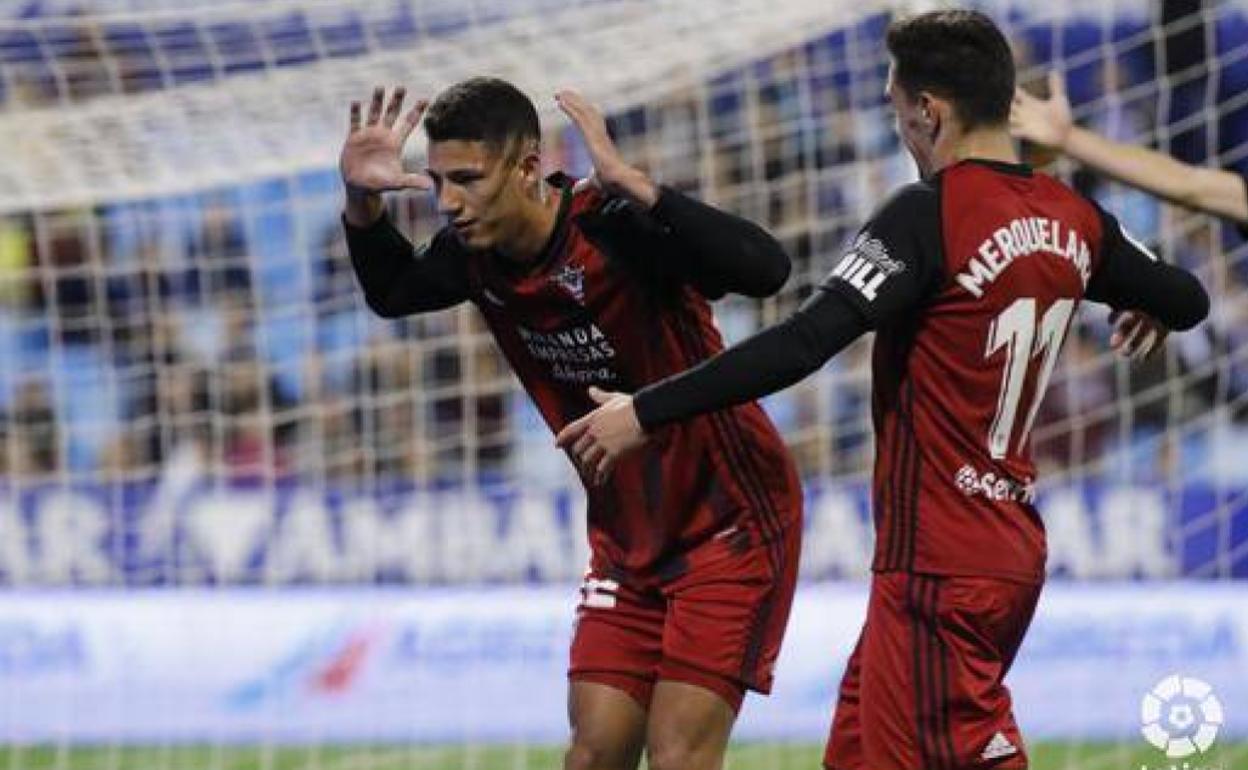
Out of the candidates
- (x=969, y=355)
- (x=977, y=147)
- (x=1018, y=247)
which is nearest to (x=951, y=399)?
(x=969, y=355)

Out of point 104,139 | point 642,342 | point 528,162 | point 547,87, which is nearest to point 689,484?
point 642,342

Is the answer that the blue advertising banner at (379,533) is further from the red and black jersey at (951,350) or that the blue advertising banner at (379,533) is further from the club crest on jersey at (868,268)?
the club crest on jersey at (868,268)

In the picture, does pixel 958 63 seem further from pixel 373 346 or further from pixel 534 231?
pixel 373 346

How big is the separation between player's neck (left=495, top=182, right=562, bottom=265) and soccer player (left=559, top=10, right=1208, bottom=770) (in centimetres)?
65

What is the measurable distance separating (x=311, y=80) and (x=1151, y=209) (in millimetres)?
3131

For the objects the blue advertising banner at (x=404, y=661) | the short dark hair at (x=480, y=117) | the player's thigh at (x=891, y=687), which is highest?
the short dark hair at (x=480, y=117)

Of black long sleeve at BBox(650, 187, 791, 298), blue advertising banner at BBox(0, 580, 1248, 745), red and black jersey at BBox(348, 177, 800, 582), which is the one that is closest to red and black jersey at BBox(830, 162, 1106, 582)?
black long sleeve at BBox(650, 187, 791, 298)

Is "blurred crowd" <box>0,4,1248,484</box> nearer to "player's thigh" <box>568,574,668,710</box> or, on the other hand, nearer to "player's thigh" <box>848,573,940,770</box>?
"player's thigh" <box>568,574,668,710</box>


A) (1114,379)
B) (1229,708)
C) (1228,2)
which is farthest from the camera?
(1114,379)

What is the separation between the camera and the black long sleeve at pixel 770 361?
4492 mm

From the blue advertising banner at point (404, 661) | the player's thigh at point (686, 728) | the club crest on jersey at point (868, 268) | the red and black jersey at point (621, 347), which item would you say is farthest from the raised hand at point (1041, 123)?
the blue advertising banner at point (404, 661)

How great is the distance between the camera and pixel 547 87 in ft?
28.3

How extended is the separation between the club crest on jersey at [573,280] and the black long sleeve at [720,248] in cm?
24

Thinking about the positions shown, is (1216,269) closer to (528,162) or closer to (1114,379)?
(1114,379)
